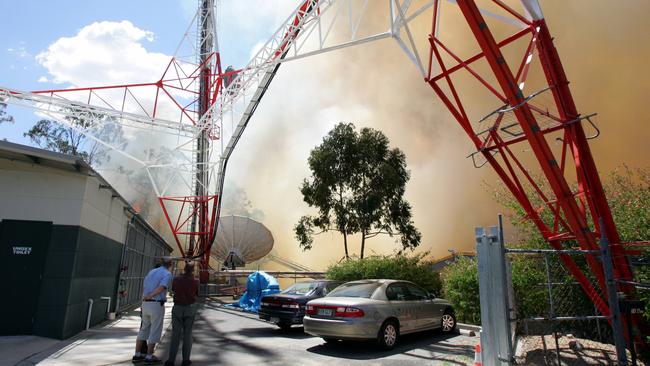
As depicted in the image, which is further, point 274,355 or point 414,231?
point 414,231

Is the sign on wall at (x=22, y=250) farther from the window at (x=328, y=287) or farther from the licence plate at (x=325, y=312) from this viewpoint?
the window at (x=328, y=287)

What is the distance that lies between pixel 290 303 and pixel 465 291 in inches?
202

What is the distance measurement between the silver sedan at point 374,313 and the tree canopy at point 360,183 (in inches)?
525

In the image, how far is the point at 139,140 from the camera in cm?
4650

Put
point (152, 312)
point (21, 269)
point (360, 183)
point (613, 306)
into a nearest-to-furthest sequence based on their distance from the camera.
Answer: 1. point (613, 306)
2. point (152, 312)
3. point (21, 269)
4. point (360, 183)

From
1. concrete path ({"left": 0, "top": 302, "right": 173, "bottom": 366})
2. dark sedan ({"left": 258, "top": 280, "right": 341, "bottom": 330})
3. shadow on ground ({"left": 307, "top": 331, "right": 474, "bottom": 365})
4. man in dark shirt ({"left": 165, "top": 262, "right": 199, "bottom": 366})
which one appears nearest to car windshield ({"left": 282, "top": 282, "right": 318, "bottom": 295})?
dark sedan ({"left": 258, "top": 280, "right": 341, "bottom": 330})

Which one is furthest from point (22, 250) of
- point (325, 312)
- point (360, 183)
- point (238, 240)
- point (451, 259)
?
point (238, 240)

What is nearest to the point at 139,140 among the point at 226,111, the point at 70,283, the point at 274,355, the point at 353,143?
the point at 226,111

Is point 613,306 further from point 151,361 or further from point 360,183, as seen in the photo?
point 360,183

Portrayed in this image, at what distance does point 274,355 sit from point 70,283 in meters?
5.11

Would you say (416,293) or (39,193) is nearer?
(39,193)

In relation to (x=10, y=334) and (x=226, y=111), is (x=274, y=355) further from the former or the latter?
(x=226, y=111)

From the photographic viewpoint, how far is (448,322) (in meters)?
11.2

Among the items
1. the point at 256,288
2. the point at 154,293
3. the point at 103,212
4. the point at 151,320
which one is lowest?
the point at 151,320
